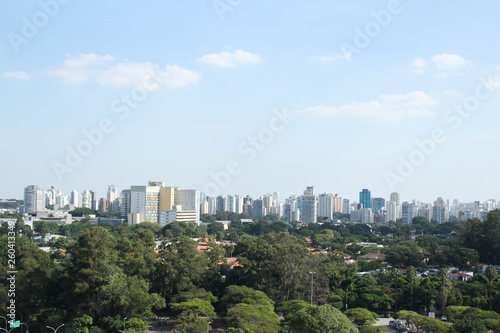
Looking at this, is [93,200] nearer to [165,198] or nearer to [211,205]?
[211,205]

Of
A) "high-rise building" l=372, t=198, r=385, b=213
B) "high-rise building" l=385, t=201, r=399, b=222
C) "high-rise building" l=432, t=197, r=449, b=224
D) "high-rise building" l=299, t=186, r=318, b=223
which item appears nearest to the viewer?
"high-rise building" l=299, t=186, r=318, b=223

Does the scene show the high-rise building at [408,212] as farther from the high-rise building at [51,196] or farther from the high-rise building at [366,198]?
the high-rise building at [51,196]

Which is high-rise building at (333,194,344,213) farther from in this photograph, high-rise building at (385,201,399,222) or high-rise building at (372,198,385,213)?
high-rise building at (385,201,399,222)

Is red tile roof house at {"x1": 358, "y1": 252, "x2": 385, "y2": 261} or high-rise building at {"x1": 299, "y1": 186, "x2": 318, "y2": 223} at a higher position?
high-rise building at {"x1": 299, "y1": 186, "x2": 318, "y2": 223}

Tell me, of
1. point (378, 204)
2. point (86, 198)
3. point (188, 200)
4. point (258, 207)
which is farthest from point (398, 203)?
point (86, 198)

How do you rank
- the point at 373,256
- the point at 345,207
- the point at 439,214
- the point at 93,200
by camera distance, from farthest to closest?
the point at 345,207 → the point at 93,200 → the point at 439,214 → the point at 373,256

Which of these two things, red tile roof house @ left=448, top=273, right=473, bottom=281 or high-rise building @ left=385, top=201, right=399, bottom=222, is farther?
high-rise building @ left=385, top=201, right=399, bottom=222

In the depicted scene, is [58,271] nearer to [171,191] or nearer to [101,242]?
[101,242]

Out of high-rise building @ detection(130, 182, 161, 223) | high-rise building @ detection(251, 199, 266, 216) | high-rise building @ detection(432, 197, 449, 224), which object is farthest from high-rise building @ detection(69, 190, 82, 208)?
high-rise building @ detection(432, 197, 449, 224)
